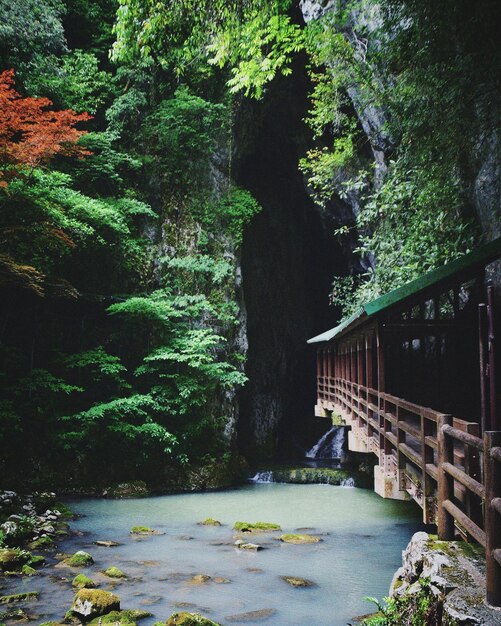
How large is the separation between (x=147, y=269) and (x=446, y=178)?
396 inches

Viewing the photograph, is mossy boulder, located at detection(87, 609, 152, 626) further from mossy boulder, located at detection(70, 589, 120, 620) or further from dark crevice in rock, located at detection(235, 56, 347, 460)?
dark crevice in rock, located at detection(235, 56, 347, 460)

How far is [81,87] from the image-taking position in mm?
16656

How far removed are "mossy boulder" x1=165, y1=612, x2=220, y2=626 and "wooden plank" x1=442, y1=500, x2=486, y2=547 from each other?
343 cm

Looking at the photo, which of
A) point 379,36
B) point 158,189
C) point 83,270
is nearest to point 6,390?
point 83,270

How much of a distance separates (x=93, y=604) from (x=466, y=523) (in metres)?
5.04

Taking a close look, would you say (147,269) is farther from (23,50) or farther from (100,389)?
(23,50)

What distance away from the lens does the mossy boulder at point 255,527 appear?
11.3m

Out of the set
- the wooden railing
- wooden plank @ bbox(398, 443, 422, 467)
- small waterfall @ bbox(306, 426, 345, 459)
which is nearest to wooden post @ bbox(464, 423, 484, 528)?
the wooden railing

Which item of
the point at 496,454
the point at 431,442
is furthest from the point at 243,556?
the point at 496,454

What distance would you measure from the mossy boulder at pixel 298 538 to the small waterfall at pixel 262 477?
6701mm

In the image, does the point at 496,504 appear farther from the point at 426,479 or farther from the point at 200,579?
the point at 200,579

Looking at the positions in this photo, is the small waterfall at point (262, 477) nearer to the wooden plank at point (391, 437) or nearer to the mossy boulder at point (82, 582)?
the mossy boulder at point (82, 582)

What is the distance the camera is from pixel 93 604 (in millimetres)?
6836

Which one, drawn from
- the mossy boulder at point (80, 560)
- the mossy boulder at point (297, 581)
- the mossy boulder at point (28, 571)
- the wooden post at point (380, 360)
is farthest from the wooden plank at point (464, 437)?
the mossy boulder at point (28, 571)
